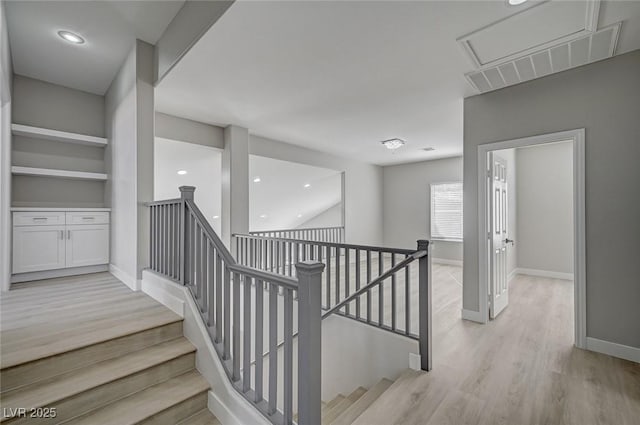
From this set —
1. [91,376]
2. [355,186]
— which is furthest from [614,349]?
[355,186]

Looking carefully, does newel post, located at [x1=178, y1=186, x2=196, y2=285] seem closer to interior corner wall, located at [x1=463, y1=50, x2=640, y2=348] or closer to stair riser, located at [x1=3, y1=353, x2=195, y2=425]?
stair riser, located at [x1=3, y1=353, x2=195, y2=425]

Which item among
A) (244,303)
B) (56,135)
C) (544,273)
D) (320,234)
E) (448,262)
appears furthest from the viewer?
(448,262)

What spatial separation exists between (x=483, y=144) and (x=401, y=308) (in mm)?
2308

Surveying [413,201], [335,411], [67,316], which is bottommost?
[335,411]

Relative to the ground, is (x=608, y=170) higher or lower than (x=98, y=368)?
higher

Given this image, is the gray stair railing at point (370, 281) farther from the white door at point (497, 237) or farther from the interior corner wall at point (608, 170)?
the interior corner wall at point (608, 170)

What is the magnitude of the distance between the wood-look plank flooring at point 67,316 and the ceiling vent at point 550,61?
3.68 metres

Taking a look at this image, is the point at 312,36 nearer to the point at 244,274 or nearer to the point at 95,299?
the point at 244,274

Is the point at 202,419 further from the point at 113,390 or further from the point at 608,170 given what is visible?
the point at 608,170

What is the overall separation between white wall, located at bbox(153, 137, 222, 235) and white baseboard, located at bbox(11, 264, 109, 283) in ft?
6.88

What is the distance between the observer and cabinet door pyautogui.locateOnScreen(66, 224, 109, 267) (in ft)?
11.9

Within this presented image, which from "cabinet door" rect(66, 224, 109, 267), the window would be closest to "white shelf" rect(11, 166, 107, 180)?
"cabinet door" rect(66, 224, 109, 267)

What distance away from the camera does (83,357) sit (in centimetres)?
185

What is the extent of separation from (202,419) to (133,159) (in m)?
2.60
